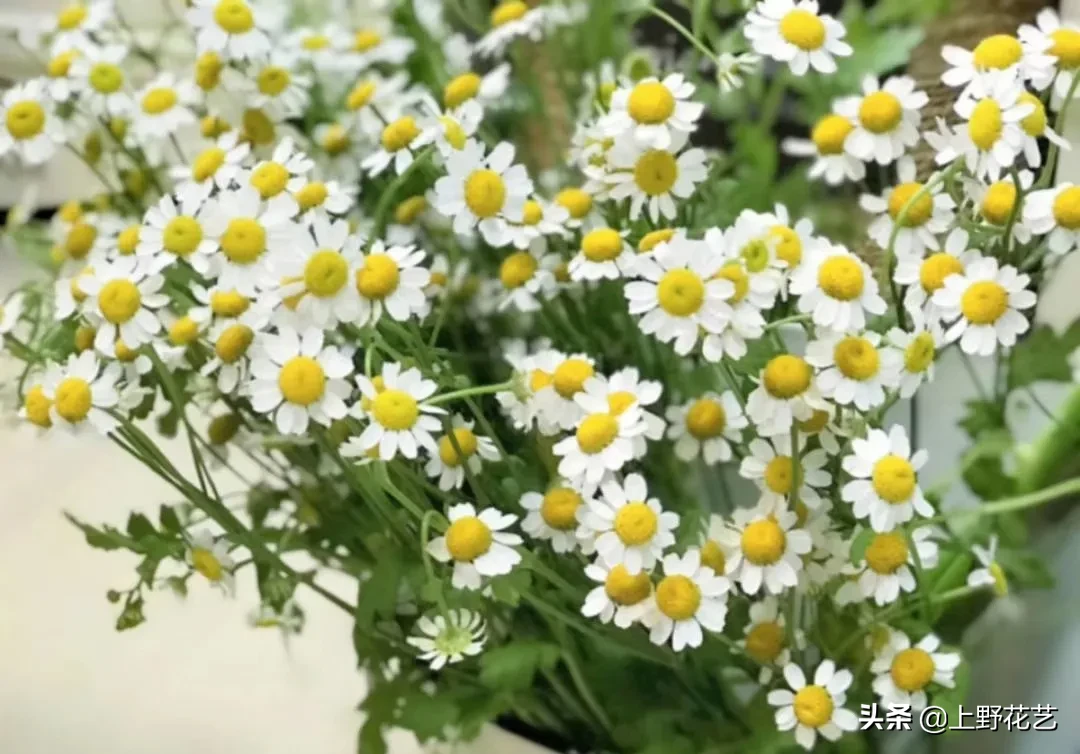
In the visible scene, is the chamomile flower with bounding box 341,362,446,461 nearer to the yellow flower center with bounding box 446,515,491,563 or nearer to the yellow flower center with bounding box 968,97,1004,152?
the yellow flower center with bounding box 446,515,491,563

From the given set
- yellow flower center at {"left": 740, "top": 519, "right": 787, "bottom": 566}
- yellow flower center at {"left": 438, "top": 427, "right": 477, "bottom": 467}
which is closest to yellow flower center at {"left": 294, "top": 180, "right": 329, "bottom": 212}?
yellow flower center at {"left": 438, "top": 427, "right": 477, "bottom": 467}

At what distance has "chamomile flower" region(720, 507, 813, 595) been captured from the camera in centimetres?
37

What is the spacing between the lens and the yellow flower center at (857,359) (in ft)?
1.14

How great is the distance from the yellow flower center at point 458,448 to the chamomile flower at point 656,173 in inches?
4.3

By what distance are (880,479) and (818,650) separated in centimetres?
13

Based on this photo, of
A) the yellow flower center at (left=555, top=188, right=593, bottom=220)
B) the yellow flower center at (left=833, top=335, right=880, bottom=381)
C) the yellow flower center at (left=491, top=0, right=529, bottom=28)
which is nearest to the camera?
the yellow flower center at (left=833, top=335, right=880, bottom=381)

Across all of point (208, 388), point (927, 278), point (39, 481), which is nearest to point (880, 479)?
point (927, 278)

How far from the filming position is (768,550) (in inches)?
14.5

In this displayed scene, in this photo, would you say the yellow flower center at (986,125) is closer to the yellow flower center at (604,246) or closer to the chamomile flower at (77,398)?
the yellow flower center at (604,246)

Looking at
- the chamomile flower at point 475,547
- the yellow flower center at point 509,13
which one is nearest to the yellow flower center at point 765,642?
A: the chamomile flower at point 475,547

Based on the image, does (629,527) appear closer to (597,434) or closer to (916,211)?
(597,434)

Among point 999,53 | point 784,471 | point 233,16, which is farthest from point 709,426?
point 233,16

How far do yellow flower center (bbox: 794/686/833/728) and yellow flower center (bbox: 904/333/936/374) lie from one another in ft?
0.42

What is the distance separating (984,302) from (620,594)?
0.16m
